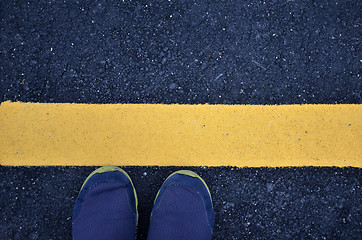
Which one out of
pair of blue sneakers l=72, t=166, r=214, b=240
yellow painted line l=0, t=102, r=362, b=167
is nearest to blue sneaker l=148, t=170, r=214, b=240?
pair of blue sneakers l=72, t=166, r=214, b=240

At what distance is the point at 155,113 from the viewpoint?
1.63m

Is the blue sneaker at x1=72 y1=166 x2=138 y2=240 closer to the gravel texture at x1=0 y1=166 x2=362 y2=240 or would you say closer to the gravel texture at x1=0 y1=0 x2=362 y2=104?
the gravel texture at x1=0 y1=166 x2=362 y2=240

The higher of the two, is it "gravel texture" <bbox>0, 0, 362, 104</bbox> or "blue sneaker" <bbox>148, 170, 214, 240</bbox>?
"gravel texture" <bbox>0, 0, 362, 104</bbox>

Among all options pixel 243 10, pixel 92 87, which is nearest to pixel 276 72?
pixel 243 10

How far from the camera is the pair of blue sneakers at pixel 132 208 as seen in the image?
158 cm

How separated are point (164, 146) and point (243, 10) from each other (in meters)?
1.12

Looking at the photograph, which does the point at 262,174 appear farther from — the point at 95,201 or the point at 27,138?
the point at 27,138

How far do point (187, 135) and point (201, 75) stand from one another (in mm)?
436

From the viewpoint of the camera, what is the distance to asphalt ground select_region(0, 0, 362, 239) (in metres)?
1.63

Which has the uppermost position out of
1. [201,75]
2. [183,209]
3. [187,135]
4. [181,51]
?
[181,51]

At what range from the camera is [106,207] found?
5.26 feet

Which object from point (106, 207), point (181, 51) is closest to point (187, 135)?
point (181, 51)

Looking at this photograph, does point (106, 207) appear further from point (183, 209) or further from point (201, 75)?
point (201, 75)

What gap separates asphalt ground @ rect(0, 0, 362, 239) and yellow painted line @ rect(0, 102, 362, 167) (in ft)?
0.23
